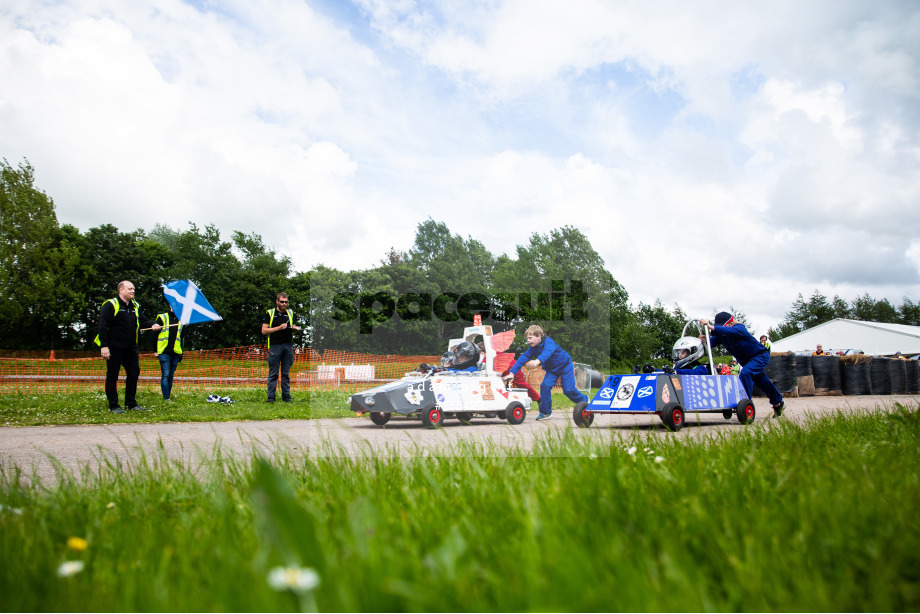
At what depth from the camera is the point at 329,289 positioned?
60875 millimetres

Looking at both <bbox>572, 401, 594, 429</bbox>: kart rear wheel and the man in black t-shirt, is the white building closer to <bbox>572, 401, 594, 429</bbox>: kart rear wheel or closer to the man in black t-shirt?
<bbox>572, 401, 594, 429</bbox>: kart rear wheel

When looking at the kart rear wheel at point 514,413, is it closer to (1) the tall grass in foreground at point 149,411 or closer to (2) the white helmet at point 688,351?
(2) the white helmet at point 688,351

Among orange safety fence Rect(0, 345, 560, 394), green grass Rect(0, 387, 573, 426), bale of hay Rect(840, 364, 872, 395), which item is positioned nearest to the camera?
green grass Rect(0, 387, 573, 426)

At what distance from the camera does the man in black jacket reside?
9.20 meters

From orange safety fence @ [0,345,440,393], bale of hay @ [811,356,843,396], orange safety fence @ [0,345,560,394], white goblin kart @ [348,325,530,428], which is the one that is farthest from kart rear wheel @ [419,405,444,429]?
bale of hay @ [811,356,843,396]

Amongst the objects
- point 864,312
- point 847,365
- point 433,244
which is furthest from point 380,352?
point 864,312

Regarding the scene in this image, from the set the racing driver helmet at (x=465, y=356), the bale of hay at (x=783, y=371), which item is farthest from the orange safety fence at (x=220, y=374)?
the racing driver helmet at (x=465, y=356)

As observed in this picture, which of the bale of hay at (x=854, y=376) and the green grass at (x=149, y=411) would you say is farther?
the bale of hay at (x=854, y=376)

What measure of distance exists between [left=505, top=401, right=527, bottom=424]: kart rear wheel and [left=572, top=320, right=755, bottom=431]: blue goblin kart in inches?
55.7

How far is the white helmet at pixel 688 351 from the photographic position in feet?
30.6

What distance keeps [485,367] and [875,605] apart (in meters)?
9.30

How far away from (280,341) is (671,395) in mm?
7855

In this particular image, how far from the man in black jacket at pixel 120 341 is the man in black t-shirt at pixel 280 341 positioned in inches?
105

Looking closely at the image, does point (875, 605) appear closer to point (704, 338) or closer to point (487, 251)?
point (704, 338)
